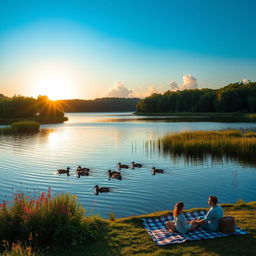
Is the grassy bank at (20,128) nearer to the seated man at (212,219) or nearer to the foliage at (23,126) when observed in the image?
the foliage at (23,126)

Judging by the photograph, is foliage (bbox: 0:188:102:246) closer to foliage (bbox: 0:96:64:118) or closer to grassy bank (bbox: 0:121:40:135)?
grassy bank (bbox: 0:121:40:135)

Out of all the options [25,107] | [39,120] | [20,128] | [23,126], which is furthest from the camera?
[39,120]

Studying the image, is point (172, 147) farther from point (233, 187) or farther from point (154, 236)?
point (154, 236)

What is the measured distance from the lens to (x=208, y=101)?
132000mm

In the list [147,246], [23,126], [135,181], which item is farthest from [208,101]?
[147,246]

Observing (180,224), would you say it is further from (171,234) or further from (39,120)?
(39,120)

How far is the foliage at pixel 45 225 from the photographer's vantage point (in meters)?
7.91

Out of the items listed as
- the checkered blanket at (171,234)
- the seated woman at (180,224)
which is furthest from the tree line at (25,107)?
the seated woman at (180,224)

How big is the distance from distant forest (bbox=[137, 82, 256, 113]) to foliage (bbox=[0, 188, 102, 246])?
368 ft

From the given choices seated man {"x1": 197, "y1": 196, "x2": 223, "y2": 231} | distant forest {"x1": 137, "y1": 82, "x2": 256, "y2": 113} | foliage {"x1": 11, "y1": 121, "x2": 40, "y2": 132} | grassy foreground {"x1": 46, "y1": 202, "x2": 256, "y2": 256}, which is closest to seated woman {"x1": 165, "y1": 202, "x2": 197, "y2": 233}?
seated man {"x1": 197, "y1": 196, "x2": 223, "y2": 231}

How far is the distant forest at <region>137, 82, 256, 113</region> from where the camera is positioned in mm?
117750

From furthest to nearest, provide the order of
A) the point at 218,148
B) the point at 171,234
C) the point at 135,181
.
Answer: the point at 218,148, the point at 135,181, the point at 171,234

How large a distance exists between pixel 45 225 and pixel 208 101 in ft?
431

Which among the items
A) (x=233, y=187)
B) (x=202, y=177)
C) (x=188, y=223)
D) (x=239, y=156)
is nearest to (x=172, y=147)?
(x=239, y=156)
